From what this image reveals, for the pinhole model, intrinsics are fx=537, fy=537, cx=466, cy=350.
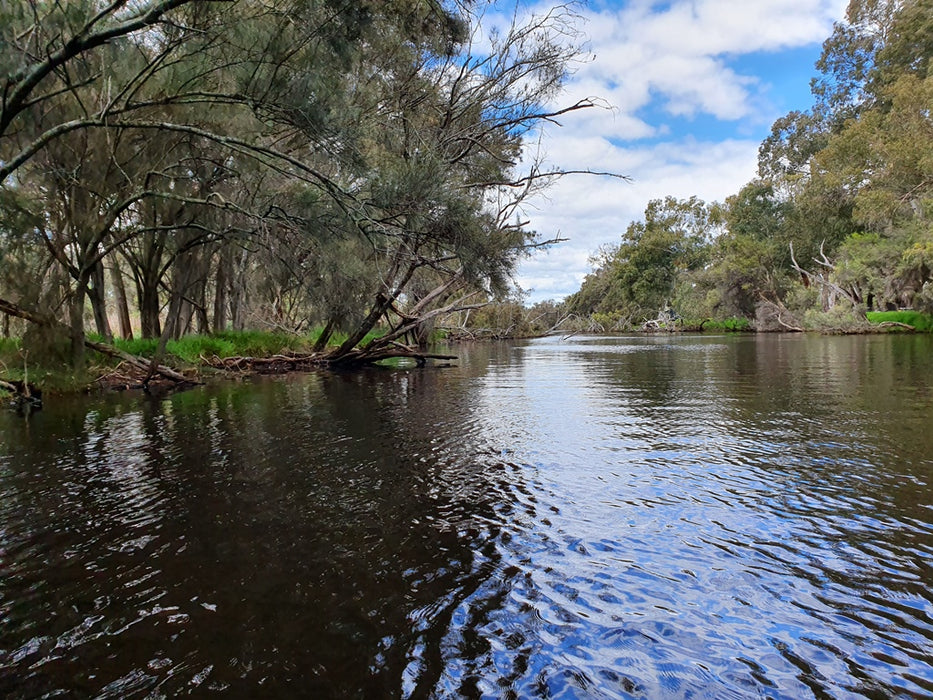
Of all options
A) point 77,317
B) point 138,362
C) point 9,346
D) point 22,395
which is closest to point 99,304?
point 138,362

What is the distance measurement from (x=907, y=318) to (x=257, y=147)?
41515 millimetres

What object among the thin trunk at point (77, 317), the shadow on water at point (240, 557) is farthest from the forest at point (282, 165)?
the shadow on water at point (240, 557)

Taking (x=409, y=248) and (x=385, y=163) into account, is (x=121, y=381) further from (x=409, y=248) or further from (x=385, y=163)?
(x=385, y=163)

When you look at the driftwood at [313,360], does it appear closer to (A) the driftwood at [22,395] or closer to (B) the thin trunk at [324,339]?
(B) the thin trunk at [324,339]

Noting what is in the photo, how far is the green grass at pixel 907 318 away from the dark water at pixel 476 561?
33385 mm

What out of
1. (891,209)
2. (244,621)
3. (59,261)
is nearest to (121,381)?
(59,261)

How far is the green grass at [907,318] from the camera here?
33156 millimetres

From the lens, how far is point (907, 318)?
3453cm

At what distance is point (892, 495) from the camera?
4789 mm

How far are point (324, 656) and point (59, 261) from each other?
1299 centimetres

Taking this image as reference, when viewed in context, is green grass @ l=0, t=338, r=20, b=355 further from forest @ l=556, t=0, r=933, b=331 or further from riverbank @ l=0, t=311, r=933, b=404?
forest @ l=556, t=0, r=933, b=331

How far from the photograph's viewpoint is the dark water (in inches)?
104

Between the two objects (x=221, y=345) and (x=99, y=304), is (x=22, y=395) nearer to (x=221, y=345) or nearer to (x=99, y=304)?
(x=99, y=304)

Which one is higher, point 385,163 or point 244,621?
point 385,163
